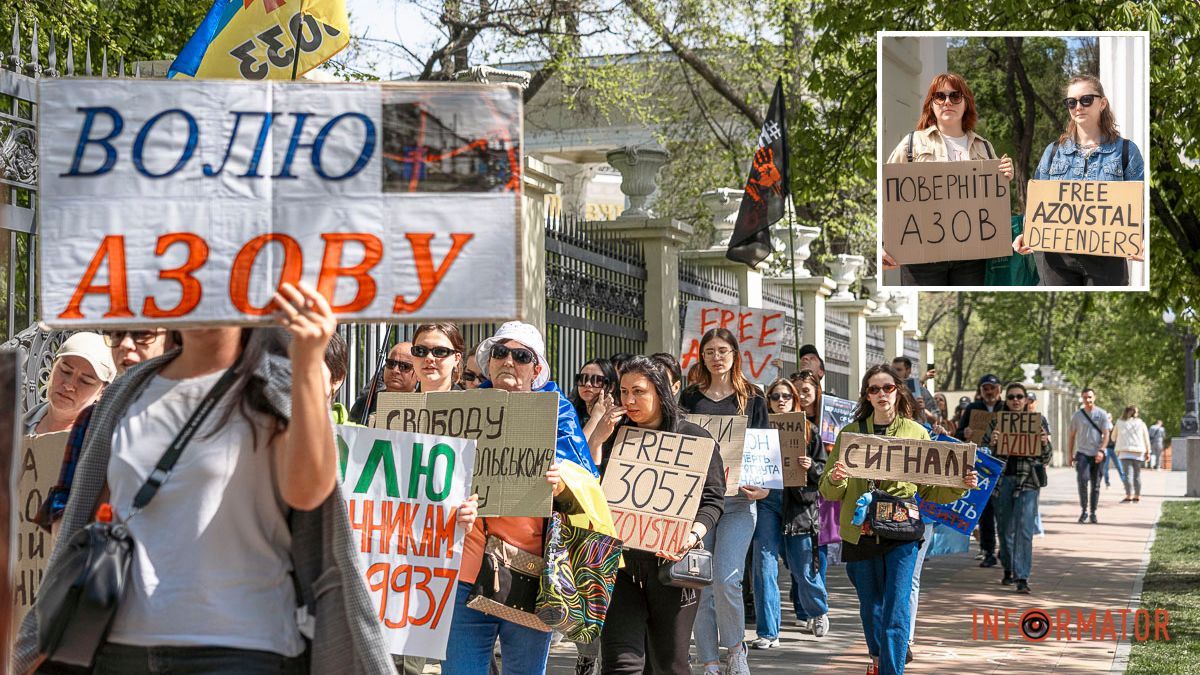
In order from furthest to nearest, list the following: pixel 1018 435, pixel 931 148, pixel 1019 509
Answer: pixel 1018 435 → pixel 1019 509 → pixel 931 148

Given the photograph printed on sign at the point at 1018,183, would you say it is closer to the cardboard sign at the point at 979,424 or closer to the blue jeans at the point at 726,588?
the blue jeans at the point at 726,588

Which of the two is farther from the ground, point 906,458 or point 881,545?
point 906,458

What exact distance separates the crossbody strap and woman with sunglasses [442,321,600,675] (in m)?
2.83

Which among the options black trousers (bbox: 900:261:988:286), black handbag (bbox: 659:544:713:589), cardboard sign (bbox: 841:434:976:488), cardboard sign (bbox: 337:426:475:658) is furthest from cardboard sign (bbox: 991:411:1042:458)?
cardboard sign (bbox: 337:426:475:658)

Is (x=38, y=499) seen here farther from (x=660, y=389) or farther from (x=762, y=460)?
(x=762, y=460)

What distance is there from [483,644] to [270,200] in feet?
10.1

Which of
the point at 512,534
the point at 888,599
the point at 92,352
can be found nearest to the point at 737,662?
the point at 888,599

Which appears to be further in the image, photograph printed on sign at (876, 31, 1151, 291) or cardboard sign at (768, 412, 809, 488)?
photograph printed on sign at (876, 31, 1151, 291)

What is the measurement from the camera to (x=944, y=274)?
12.1m

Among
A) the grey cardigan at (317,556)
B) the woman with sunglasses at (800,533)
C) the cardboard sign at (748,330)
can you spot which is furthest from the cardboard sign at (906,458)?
the grey cardigan at (317,556)

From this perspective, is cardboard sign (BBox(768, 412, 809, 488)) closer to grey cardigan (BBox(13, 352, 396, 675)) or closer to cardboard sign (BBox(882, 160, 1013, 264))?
cardboard sign (BBox(882, 160, 1013, 264))

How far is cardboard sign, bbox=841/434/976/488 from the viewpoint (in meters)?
8.81

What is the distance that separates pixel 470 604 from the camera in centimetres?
604

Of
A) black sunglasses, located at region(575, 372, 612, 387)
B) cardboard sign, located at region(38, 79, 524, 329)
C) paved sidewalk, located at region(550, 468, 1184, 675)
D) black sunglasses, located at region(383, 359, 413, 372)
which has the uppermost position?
cardboard sign, located at region(38, 79, 524, 329)
